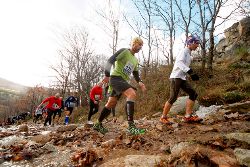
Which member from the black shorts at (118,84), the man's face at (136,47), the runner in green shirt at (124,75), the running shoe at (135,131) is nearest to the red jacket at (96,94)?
the runner in green shirt at (124,75)

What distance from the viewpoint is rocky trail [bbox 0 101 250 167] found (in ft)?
10.9

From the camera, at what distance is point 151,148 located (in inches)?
173

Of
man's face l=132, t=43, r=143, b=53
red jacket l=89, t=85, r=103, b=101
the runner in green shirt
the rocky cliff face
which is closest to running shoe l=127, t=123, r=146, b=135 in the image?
the runner in green shirt

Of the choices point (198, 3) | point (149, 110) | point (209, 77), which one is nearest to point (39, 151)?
point (149, 110)

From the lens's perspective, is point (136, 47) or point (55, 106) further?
point (55, 106)

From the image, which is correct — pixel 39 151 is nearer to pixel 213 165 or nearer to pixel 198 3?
pixel 213 165

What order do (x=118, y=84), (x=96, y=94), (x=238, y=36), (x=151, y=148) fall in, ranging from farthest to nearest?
(x=238, y=36), (x=96, y=94), (x=118, y=84), (x=151, y=148)

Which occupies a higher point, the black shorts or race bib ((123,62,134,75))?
race bib ((123,62,134,75))

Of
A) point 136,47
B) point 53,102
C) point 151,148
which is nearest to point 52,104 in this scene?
point 53,102

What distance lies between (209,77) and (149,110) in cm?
401

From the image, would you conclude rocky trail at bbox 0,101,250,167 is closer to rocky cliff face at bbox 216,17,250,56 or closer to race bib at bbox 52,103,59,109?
race bib at bbox 52,103,59,109

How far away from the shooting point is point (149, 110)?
42.3ft

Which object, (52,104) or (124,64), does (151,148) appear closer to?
(124,64)

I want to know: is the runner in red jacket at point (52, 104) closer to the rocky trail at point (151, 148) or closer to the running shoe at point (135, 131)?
the rocky trail at point (151, 148)
